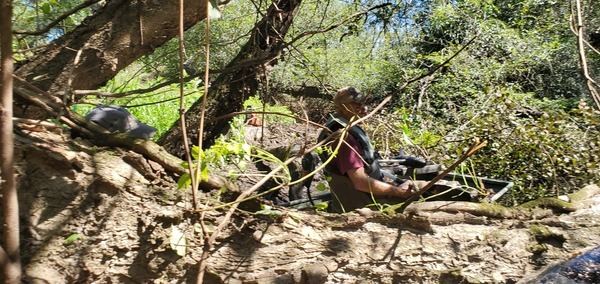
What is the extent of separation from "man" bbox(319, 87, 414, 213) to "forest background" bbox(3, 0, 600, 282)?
1.22ft

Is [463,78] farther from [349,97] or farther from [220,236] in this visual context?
[220,236]

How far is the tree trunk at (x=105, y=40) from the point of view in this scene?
252 centimetres

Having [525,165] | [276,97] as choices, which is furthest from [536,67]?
[525,165]

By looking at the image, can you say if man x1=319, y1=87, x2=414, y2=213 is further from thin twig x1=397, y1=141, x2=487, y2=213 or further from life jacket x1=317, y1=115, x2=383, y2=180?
thin twig x1=397, y1=141, x2=487, y2=213

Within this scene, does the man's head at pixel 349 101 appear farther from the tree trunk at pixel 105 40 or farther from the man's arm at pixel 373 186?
the tree trunk at pixel 105 40

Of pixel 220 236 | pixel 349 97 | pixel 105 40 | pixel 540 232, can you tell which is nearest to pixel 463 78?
pixel 349 97

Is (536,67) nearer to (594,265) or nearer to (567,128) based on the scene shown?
(567,128)

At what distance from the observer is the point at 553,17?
11312 mm

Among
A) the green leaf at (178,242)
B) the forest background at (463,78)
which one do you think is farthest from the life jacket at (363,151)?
the green leaf at (178,242)

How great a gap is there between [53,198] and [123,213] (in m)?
0.22

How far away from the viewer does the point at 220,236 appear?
1.84 metres

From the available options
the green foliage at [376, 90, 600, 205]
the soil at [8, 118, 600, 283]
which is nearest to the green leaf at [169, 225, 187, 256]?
the soil at [8, 118, 600, 283]

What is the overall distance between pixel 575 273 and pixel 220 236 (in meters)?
1.38

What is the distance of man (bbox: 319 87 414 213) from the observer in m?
3.14
